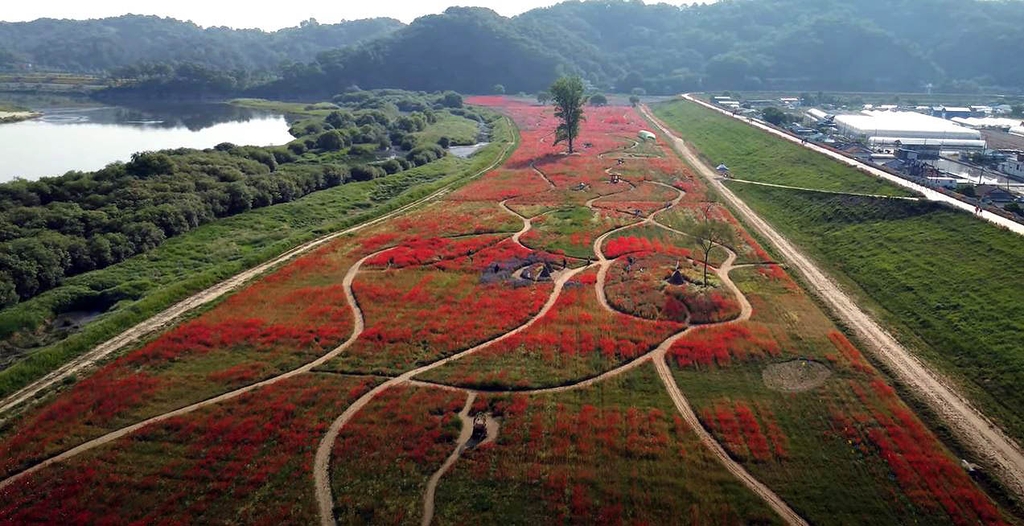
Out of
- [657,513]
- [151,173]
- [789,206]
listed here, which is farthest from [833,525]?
[151,173]

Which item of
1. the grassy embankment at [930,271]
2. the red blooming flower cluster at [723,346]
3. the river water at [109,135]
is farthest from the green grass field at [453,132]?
the red blooming flower cluster at [723,346]

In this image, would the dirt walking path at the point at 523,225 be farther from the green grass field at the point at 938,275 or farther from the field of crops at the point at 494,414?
the green grass field at the point at 938,275

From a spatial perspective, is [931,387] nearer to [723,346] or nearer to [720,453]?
[723,346]

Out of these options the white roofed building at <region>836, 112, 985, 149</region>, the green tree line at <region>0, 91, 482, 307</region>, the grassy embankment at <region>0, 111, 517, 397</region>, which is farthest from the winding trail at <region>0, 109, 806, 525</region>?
the white roofed building at <region>836, 112, 985, 149</region>

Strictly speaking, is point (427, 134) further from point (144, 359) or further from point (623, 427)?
point (623, 427)

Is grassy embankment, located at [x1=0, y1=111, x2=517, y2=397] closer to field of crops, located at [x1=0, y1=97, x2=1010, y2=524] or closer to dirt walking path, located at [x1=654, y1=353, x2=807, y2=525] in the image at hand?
field of crops, located at [x1=0, y1=97, x2=1010, y2=524]

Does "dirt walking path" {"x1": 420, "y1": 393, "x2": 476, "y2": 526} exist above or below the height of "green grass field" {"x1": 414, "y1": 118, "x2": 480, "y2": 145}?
below
